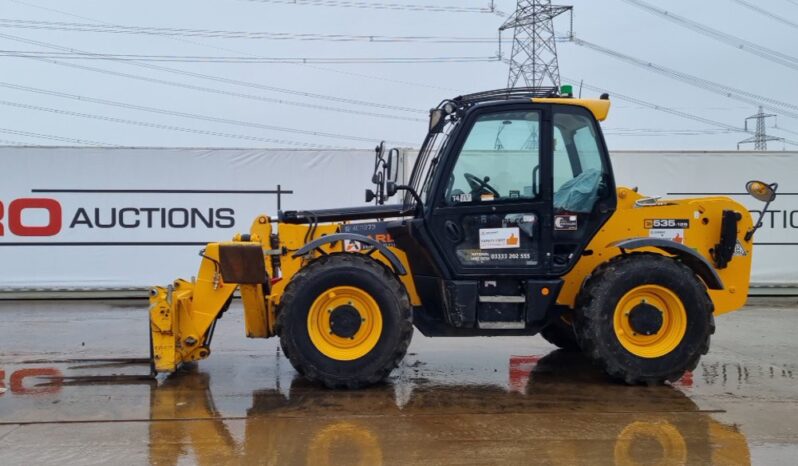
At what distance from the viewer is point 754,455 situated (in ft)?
13.5

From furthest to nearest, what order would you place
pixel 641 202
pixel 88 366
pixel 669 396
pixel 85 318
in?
pixel 85 318, pixel 88 366, pixel 641 202, pixel 669 396

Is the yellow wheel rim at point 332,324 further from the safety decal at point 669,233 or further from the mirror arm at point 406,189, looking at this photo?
the safety decal at point 669,233

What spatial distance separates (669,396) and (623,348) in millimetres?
503

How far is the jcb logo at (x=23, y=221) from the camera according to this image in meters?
11.7

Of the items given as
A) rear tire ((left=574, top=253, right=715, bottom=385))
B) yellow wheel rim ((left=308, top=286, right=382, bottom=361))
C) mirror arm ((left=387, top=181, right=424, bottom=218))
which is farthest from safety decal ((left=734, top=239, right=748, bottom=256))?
yellow wheel rim ((left=308, top=286, right=382, bottom=361))

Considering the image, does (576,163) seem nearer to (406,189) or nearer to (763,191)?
(406,189)

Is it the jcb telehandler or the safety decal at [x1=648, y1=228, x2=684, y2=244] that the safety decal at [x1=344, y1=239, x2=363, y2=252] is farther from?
the safety decal at [x1=648, y1=228, x2=684, y2=244]

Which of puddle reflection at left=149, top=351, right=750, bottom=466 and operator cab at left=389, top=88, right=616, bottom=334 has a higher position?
operator cab at left=389, top=88, right=616, bottom=334

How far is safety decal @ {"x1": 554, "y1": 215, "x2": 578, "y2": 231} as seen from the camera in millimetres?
5730

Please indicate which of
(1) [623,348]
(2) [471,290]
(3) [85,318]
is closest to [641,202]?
(1) [623,348]

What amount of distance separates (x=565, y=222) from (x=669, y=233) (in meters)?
0.97

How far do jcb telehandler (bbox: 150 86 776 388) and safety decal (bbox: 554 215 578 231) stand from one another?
0.03 metres

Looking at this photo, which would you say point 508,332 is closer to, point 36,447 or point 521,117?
point 521,117

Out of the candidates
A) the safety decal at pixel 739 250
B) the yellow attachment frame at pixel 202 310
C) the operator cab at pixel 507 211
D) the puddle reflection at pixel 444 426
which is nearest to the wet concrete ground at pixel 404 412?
the puddle reflection at pixel 444 426
